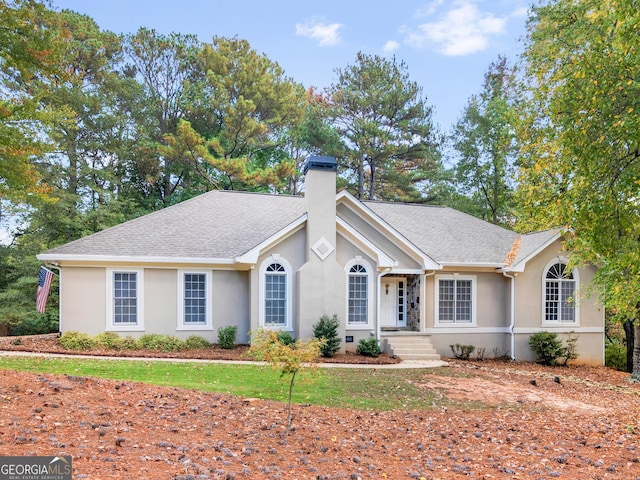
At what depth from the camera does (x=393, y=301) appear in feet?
56.3

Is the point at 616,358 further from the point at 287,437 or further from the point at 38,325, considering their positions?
the point at 38,325

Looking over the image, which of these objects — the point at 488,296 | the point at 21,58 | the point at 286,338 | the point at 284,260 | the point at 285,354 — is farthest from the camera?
the point at 488,296

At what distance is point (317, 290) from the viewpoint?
47.1 feet

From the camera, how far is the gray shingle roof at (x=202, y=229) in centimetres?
1448

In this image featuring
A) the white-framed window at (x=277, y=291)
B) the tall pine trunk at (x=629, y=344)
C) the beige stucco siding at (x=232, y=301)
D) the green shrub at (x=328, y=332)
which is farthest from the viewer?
the tall pine trunk at (x=629, y=344)

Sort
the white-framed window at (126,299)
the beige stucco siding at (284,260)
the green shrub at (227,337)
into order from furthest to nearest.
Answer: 1. the beige stucco siding at (284,260)
2. the green shrub at (227,337)
3. the white-framed window at (126,299)

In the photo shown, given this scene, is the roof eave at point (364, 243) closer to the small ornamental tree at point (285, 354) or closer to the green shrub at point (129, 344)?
the green shrub at point (129, 344)

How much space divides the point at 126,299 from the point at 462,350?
11573mm

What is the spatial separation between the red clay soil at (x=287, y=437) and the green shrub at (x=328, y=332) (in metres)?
5.13

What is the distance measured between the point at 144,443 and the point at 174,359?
746 centimetres

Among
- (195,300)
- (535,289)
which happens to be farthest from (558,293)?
(195,300)

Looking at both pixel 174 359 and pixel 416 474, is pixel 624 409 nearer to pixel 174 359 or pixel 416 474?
pixel 416 474

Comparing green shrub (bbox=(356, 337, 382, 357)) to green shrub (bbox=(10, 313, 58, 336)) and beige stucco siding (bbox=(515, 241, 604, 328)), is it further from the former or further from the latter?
green shrub (bbox=(10, 313, 58, 336))

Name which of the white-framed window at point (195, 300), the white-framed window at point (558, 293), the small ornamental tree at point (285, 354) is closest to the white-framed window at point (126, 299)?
the white-framed window at point (195, 300)
